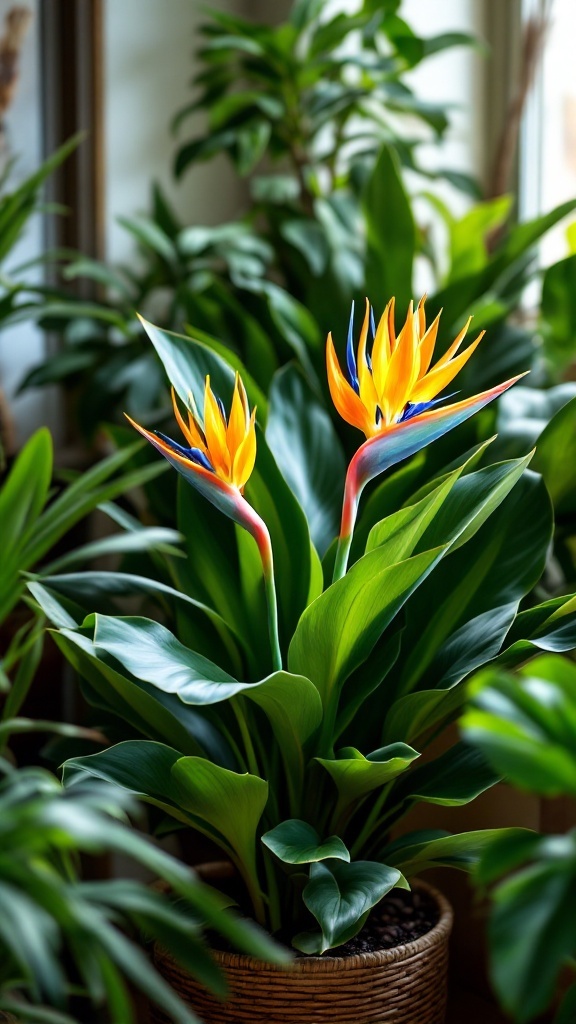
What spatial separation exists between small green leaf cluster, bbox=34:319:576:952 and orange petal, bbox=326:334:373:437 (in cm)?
8

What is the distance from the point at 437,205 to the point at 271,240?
267 mm

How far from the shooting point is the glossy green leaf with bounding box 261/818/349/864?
0.76 meters

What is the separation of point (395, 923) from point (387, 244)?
764 mm

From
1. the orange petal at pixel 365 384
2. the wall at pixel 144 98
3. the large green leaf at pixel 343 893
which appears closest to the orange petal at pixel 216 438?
the orange petal at pixel 365 384

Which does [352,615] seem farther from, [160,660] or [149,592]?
[149,592]

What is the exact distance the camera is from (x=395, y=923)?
0.93 metres

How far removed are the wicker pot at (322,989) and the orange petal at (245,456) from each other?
373 millimetres

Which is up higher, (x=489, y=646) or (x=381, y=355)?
(x=381, y=355)

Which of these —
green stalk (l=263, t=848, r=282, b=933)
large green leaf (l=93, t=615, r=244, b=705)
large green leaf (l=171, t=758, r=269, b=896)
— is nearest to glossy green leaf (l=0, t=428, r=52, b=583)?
large green leaf (l=93, t=615, r=244, b=705)

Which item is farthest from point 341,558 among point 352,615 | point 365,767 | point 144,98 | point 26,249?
point 144,98

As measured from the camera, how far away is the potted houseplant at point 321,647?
76 centimetres

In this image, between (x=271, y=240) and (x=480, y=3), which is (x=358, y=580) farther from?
(x=480, y=3)

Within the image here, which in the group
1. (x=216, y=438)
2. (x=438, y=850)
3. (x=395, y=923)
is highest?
(x=216, y=438)

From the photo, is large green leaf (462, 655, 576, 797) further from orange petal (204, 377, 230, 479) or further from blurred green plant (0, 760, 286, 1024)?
orange petal (204, 377, 230, 479)
